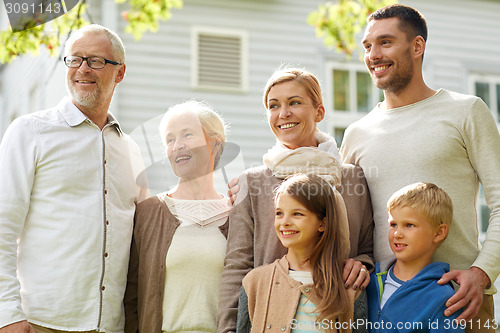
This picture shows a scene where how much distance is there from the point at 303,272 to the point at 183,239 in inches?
26.0

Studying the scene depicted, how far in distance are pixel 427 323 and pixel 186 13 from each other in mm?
6070

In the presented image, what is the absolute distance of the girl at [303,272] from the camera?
110 inches

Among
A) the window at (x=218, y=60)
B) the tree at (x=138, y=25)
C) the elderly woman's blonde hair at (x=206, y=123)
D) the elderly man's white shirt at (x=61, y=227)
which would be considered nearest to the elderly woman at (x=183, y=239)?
the elderly woman's blonde hair at (x=206, y=123)

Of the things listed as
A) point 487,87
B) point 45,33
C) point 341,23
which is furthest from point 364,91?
point 45,33

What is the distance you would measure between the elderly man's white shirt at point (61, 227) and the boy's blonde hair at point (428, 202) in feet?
4.37

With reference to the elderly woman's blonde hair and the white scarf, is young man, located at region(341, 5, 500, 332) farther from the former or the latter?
the elderly woman's blonde hair

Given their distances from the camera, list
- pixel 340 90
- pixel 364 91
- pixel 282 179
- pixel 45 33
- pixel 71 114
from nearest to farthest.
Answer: pixel 282 179 < pixel 71 114 < pixel 45 33 < pixel 340 90 < pixel 364 91

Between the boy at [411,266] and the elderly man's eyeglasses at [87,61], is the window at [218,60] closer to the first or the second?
the elderly man's eyeglasses at [87,61]

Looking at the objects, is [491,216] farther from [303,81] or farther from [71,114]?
[71,114]

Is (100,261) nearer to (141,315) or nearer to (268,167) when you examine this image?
(141,315)

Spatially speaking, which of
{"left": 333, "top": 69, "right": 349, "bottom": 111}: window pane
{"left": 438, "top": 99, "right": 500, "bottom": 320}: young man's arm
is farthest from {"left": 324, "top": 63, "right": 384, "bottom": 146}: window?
{"left": 438, "top": 99, "right": 500, "bottom": 320}: young man's arm

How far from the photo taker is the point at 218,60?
8086mm

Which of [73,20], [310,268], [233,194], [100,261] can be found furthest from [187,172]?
[73,20]

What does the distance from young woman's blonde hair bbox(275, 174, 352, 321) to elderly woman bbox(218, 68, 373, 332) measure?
3.4 inches
